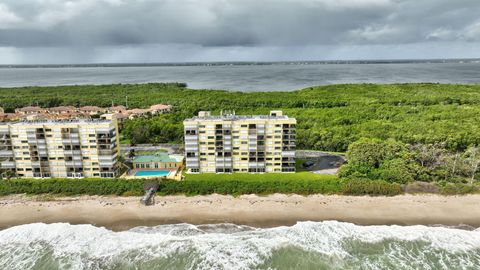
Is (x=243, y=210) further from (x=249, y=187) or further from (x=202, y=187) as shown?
(x=202, y=187)

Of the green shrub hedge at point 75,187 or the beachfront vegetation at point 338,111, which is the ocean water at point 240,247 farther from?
the beachfront vegetation at point 338,111

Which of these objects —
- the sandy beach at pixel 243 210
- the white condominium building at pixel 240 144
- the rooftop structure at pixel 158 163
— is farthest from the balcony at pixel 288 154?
the rooftop structure at pixel 158 163

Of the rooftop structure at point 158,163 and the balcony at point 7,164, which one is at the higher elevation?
the balcony at point 7,164

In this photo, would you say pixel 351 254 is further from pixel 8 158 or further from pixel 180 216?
pixel 8 158

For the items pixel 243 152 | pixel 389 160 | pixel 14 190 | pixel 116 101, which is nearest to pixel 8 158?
pixel 14 190

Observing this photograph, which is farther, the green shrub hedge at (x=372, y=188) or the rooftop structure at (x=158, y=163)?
the rooftop structure at (x=158, y=163)

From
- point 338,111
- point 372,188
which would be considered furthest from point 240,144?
point 338,111
